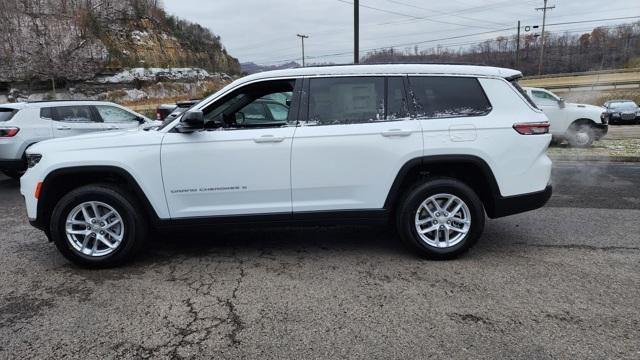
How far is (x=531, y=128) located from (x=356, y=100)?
168 cm

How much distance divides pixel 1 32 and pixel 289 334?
45.2 m

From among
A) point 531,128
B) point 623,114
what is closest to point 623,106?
point 623,114

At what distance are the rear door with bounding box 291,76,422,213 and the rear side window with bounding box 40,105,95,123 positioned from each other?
24.1 feet

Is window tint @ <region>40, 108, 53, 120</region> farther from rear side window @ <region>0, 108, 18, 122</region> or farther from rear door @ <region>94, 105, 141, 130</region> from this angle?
rear door @ <region>94, 105, 141, 130</region>

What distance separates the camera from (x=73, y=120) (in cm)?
986

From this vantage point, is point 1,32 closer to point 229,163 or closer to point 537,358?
point 229,163

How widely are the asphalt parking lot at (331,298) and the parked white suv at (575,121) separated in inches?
344

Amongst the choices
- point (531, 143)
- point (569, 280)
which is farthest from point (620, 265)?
point (531, 143)

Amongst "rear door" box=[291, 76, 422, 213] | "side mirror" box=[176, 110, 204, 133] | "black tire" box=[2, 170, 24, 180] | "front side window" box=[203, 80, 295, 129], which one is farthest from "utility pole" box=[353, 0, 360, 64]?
"side mirror" box=[176, 110, 204, 133]

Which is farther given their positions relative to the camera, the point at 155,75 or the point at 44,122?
the point at 155,75

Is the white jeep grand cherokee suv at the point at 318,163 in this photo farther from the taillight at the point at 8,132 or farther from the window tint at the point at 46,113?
the window tint at the point at 46,113

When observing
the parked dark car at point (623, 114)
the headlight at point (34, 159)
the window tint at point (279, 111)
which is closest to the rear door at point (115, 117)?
the headlight at point (34, 159)

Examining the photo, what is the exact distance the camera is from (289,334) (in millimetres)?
3158

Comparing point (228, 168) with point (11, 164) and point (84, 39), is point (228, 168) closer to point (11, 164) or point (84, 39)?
point (11, 164)
